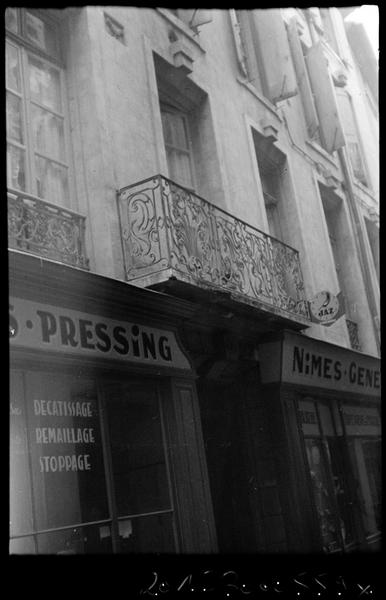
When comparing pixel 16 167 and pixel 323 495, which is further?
pixel 323 495

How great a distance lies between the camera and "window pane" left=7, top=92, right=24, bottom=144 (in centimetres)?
530

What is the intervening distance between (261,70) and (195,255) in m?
4.39

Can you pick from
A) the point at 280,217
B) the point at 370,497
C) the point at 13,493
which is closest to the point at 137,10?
the point at 280,217

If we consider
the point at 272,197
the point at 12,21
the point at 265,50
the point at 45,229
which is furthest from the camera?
the point at 272,197

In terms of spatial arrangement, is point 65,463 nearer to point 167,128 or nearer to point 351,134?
point 167,128

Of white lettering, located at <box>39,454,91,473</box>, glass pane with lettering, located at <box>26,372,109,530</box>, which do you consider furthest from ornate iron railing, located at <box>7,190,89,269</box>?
white lettering, located at <box>39,454,91,473</box>

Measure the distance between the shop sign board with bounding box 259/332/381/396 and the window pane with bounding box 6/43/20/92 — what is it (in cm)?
378

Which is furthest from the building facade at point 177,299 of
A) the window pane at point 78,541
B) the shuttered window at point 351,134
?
the shuttered window at point 351,134

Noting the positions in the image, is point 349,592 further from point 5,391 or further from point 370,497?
point 370,497

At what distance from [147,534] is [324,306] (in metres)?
4.29

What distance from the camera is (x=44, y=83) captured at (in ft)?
19.3

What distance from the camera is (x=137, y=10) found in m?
7.02

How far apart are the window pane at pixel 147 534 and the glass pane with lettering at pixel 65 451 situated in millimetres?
311

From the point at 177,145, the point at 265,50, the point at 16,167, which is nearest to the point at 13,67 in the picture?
the point at 16,167
